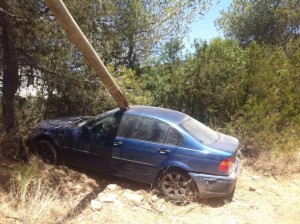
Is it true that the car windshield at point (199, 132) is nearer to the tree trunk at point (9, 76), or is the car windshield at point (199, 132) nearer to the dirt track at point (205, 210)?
the dirt track at point (205, 210)

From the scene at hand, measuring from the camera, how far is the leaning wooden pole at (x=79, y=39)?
5.12 meters

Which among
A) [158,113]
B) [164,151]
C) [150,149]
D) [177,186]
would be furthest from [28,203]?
[158,113]

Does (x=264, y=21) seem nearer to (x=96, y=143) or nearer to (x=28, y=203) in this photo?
(x=96, y=143)

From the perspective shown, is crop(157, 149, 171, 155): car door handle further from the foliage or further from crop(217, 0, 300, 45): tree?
crop(217, 0, 300, 45): tree

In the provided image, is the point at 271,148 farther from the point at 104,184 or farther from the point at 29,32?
the point at 29,32

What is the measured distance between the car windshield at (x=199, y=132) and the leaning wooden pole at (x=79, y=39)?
133cm

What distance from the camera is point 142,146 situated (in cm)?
662

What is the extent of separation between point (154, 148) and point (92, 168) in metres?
1.47

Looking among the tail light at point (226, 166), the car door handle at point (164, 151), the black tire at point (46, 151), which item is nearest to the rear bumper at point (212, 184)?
the tail light at point (226, 166)

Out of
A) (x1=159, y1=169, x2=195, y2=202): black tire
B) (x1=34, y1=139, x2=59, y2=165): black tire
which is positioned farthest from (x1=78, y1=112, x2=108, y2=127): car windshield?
(x1=159, y1=169, x2=195, y2=202): black tire

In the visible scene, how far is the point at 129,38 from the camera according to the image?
13.7m

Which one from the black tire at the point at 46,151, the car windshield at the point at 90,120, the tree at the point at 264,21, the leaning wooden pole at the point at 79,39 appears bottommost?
the black tire at the point at 46,151

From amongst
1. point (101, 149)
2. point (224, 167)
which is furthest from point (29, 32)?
point (224, 167)

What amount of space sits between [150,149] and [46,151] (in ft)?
7.97
